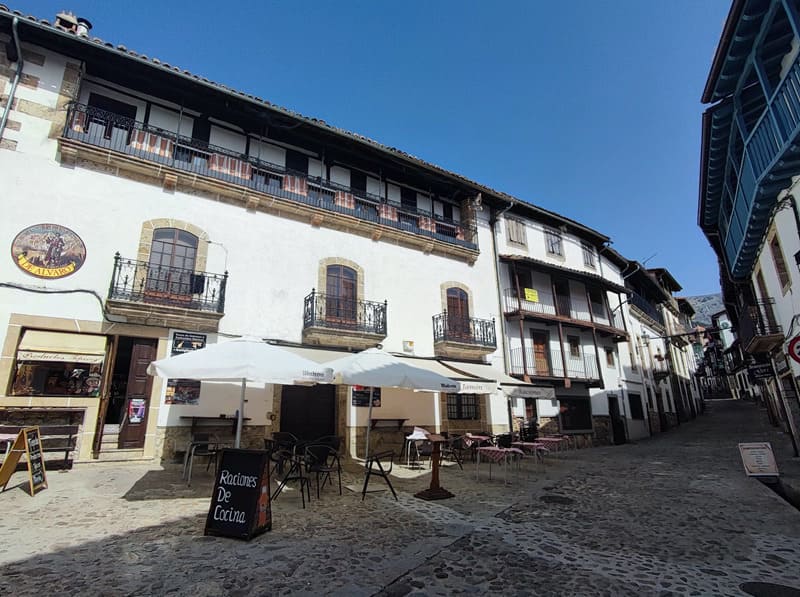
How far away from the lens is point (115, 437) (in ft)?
30.6

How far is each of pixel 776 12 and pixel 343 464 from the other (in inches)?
505

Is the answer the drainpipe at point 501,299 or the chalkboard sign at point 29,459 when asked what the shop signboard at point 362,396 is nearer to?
the drainpipe at point 501,299

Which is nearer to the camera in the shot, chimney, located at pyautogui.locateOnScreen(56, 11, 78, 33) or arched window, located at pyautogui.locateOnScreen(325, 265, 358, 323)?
chimney, located at pyautogui.locateOnScreen(56, 11, 78, 33)

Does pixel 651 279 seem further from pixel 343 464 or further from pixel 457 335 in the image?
pixel 343 464

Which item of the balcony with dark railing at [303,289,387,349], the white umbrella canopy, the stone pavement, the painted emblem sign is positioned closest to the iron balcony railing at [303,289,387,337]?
the balcony with dark railing at [303,289,387,349]

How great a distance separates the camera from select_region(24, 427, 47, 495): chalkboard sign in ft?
21.2

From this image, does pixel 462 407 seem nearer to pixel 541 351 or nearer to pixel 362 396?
pixel 362 396

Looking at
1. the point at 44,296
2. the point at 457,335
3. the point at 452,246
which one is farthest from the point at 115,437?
the point at 452,246

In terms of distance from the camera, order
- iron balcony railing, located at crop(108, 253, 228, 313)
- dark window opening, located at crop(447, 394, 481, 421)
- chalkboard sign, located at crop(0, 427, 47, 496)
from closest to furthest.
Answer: chalkboard sign, located at crop(0, 427, 47, 496) → iron balcony railing, located at crop(108, 253, 228, 313) → dark window opening, located at crop(447, 394, 481, 421)

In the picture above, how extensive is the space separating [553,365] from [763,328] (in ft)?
24.5

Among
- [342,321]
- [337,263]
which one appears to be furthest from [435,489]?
[337,263]

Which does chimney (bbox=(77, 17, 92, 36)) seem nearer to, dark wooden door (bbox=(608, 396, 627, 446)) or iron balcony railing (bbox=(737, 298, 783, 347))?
iron balcony railing (bbox=(737, 298, 783, 347))

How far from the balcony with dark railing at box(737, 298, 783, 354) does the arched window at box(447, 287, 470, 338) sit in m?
9.46

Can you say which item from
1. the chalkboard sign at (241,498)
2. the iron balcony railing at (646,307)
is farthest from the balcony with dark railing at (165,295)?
the iron balcony railing at (646,307)
